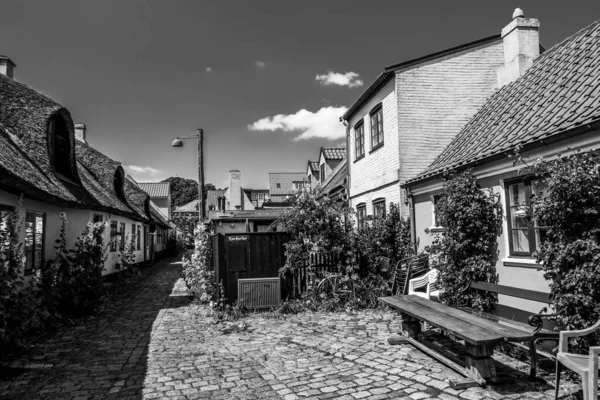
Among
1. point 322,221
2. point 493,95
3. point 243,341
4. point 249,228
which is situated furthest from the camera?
point 249,228

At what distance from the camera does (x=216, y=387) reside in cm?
486

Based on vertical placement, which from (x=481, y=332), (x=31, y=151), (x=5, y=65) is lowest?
(x=481, y=332)

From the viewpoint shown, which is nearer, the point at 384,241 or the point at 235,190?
the point at 384,241

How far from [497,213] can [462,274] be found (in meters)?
1.25

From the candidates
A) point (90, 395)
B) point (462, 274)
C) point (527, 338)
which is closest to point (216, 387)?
point (90, 395)

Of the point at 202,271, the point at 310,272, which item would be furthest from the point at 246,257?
the point at 310,272

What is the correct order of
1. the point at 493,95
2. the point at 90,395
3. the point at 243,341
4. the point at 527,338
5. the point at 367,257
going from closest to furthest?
the point at 527,338 < the point at 90,395 < the point at 243,341 < the point at 367,257 < the point at 493,95

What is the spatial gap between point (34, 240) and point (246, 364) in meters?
6.57

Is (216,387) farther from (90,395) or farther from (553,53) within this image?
(553,53)

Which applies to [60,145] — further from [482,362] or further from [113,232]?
[482,362]

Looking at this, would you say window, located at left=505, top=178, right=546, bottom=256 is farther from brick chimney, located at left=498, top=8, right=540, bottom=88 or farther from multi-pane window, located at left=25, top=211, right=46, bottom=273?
multi-pane window, located at left=25, top=211, right=46, bottom=273

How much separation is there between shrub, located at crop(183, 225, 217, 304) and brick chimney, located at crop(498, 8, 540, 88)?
363 inches

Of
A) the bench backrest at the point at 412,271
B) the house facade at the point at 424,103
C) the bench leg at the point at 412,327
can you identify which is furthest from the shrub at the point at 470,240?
the house facade at the point at 424,103

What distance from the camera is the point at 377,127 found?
42.9 feet
